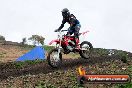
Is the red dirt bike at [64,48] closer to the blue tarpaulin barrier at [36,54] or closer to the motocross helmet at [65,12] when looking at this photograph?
the motocross helmet at [65,12]

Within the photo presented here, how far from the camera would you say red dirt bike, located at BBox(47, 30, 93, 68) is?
22.0m

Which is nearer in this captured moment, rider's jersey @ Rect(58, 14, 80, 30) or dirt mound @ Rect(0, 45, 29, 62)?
rider's jersey @ Rect(58, 14, 80, 30)

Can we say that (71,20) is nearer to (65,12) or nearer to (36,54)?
(65,12)

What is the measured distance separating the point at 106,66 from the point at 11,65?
6.75 m

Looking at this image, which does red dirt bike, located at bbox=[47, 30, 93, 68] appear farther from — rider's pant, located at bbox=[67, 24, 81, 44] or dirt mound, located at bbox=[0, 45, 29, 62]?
dirt mound, located at bbox=[0, 45, 29, 62]

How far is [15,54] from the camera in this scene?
39312 mm

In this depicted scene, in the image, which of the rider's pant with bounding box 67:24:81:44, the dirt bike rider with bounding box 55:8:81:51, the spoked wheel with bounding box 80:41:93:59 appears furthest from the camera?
the spoked wheel with bounding box 80:41:93:59

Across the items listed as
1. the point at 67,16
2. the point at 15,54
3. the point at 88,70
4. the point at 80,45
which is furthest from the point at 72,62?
the point at 15,54

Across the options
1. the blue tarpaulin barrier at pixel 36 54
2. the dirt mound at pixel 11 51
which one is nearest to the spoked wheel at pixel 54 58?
the blue tarpaulin barrier at pixel 36 54

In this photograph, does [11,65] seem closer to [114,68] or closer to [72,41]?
[72,41]

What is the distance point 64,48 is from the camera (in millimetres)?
22891

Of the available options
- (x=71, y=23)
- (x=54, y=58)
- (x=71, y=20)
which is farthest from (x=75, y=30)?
(x=54, y=58)

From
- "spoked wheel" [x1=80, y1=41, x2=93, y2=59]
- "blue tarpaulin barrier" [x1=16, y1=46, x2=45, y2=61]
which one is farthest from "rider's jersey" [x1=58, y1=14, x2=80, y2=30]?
"blue tarpaulin barrier" [x1=16, y1=46, x2=45, y2=61]

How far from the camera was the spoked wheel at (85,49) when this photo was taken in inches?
953
